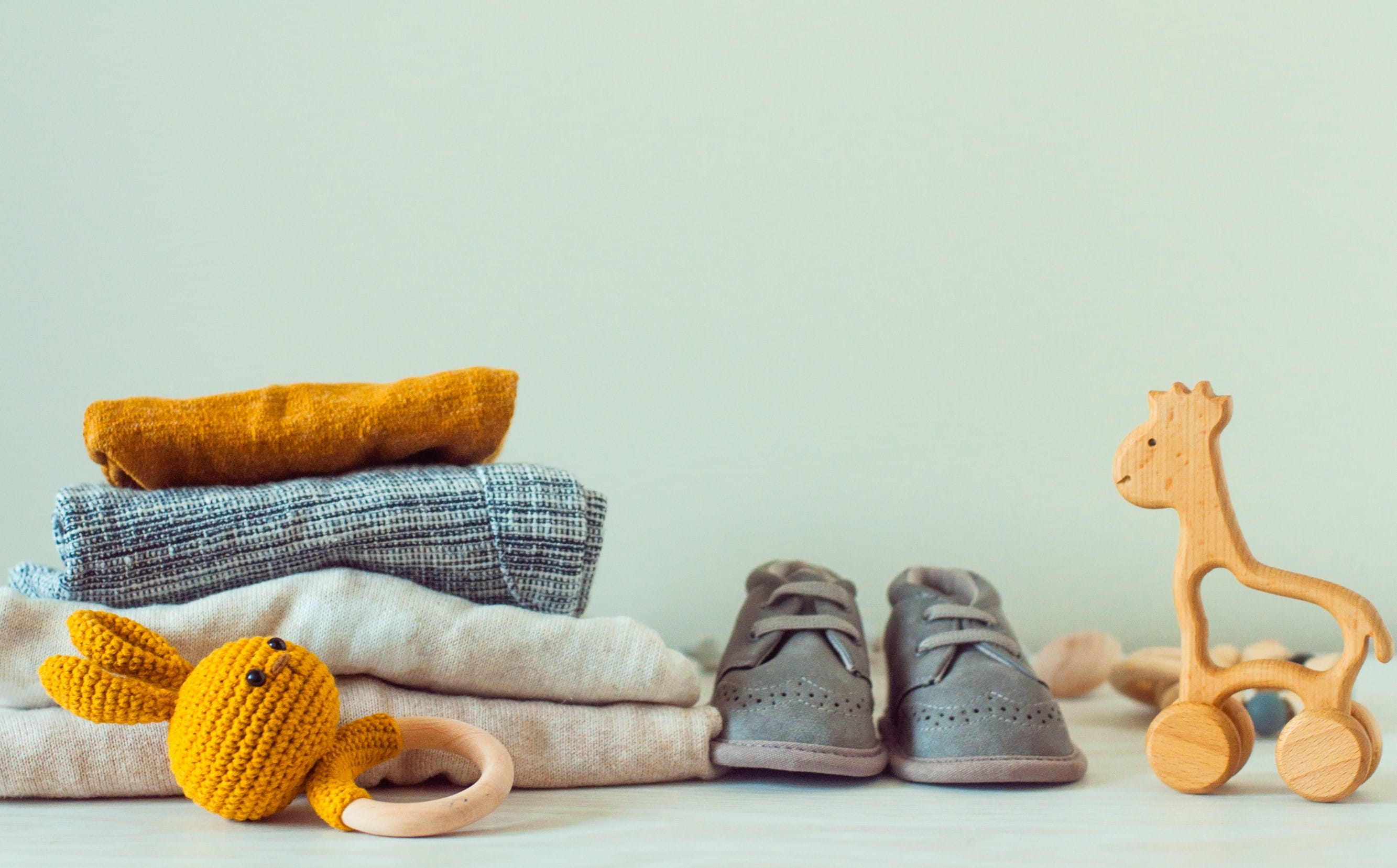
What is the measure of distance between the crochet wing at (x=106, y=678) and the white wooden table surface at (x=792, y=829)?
7cm

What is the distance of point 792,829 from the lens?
2.13ft

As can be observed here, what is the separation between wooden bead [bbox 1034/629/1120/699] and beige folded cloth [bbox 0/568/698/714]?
553mm

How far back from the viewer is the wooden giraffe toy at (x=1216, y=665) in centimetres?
68

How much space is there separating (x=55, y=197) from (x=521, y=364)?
600 mm

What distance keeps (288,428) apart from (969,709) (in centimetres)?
53

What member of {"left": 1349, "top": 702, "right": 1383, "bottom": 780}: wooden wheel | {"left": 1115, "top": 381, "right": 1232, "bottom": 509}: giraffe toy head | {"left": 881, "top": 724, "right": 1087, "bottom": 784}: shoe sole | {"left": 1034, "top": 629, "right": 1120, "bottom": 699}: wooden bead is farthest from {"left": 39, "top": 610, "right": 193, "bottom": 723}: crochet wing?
{"left": 1034, "top": 629, "right": 1120, "bottom": 699}: wooden bead

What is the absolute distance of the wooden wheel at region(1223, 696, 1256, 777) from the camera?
73cm

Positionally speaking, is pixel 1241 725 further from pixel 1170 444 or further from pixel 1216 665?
pixel 1170 444

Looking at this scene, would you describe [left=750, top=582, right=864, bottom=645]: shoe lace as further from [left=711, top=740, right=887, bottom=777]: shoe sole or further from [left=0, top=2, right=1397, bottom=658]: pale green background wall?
[left=0, top=2, right=1397, bottom=658]: pale green background wall

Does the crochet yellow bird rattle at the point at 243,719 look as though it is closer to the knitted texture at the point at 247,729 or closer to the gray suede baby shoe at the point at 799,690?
the knitted texture at the point at 247,729

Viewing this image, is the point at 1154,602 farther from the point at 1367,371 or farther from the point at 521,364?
the point at 521,364

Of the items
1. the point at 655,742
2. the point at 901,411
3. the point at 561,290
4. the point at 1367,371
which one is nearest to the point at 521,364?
the point at 561,290

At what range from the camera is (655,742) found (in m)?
0.75

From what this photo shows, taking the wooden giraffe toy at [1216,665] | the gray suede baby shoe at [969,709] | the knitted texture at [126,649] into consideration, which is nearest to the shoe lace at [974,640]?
the gray suede baby shoe at [969,709]
